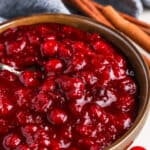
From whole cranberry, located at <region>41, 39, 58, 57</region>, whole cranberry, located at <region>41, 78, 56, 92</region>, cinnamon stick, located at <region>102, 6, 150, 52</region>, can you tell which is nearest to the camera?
whole cranberry, located at <region>41, 78, 56, 92</region>

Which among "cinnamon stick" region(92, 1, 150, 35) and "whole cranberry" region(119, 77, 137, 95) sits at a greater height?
"cinnamon stick" region(92, 1, 150, 35)

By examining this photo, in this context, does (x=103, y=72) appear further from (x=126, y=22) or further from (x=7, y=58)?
(x=126, y=22)

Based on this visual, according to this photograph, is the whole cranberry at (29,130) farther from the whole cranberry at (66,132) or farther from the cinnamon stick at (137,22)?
the cinnamon stick at (137,22)

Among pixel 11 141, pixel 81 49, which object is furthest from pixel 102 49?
pixel 11 141

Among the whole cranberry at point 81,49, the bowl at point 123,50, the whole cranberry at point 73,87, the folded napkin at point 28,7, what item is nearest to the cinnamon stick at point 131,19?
the folded napkin at point 28,7

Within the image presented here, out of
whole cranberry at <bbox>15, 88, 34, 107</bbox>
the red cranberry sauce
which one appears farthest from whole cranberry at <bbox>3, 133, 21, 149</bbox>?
whole cranberry at <bbox>15, 88, 34, 107</bbox>

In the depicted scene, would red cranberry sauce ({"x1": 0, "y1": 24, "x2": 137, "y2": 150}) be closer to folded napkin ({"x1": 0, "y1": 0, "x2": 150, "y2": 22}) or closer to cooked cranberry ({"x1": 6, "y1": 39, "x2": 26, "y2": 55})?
cooked cranberry ({"x1": 6, "y1": 39, "x2": 26, "y2": 55})

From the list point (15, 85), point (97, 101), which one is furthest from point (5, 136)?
point (97, 101)
